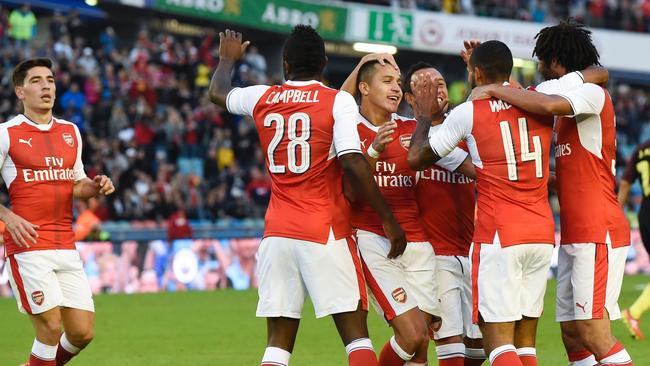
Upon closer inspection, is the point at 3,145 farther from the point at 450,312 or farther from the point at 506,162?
the point at 506,162

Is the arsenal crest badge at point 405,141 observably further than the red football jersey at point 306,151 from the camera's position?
Yes

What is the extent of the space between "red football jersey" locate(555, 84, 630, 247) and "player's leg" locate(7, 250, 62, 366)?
405 cm

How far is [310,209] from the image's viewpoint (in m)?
7.77

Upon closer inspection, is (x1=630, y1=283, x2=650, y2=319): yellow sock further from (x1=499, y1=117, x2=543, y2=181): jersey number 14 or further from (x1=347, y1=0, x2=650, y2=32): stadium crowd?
(x1=347, y1=0, x2=650, y2=32): stadium crowd

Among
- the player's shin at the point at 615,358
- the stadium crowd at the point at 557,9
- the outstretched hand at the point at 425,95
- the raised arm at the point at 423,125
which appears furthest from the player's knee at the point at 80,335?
the stadium crowd at the point at 557,9

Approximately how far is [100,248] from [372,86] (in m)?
13.2

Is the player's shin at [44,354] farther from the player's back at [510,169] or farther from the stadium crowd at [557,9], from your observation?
the stadium crowd at [557,9]

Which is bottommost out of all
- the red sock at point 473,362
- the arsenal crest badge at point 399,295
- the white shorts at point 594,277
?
the red sock at point 473,362

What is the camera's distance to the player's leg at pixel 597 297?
313 inches

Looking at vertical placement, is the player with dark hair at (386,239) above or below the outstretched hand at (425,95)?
below

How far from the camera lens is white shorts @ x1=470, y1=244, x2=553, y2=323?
7641 mm

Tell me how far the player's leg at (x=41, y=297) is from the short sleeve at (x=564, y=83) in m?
4.13

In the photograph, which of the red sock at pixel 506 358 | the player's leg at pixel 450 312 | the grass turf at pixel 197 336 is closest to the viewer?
the red sock at pixel 506 358

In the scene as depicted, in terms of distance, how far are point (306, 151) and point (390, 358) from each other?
1877 mm
